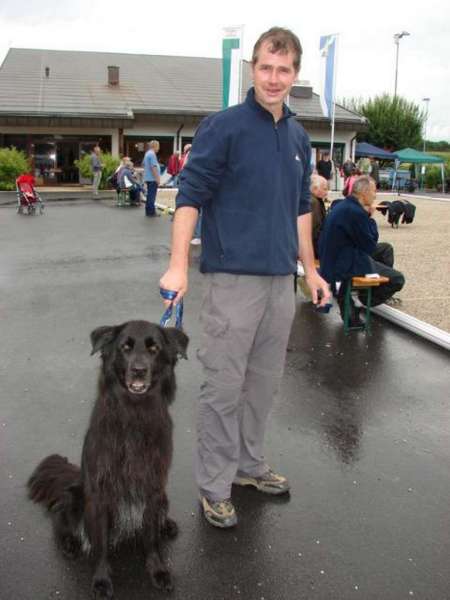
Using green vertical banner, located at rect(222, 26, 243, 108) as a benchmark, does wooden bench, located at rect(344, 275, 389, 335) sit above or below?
below

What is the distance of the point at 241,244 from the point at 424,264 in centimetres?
901

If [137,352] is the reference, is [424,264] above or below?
below

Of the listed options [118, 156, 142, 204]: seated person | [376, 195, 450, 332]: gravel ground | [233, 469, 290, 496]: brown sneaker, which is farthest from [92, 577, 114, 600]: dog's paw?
[118, 156, 142, 204]: seated person

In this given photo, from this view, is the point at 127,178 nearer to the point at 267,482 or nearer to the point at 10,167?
the point at 10,167

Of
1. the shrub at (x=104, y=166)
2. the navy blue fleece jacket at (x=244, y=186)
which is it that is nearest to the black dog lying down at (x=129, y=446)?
the navy blue fleece jacket at (x=244, y=186)

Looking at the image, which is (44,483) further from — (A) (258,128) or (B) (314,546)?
(A) (258,128)

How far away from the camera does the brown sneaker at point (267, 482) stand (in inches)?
146

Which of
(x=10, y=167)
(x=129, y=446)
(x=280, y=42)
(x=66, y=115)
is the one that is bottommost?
(x=129, y=446)

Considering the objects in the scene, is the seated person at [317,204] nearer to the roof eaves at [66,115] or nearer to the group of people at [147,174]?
the group of people at [147,174]

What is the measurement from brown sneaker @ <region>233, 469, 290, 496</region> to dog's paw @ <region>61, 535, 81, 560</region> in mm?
1093

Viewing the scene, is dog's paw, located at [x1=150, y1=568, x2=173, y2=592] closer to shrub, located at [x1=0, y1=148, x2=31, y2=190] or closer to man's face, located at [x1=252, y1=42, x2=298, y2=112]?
man's face, located at [x1=252, y1=42, x2=298, y2=112]

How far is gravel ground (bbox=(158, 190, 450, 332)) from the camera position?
804 centimetres

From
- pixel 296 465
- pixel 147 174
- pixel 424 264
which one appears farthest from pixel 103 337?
pixel 147 174

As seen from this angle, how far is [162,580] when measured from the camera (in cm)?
289
